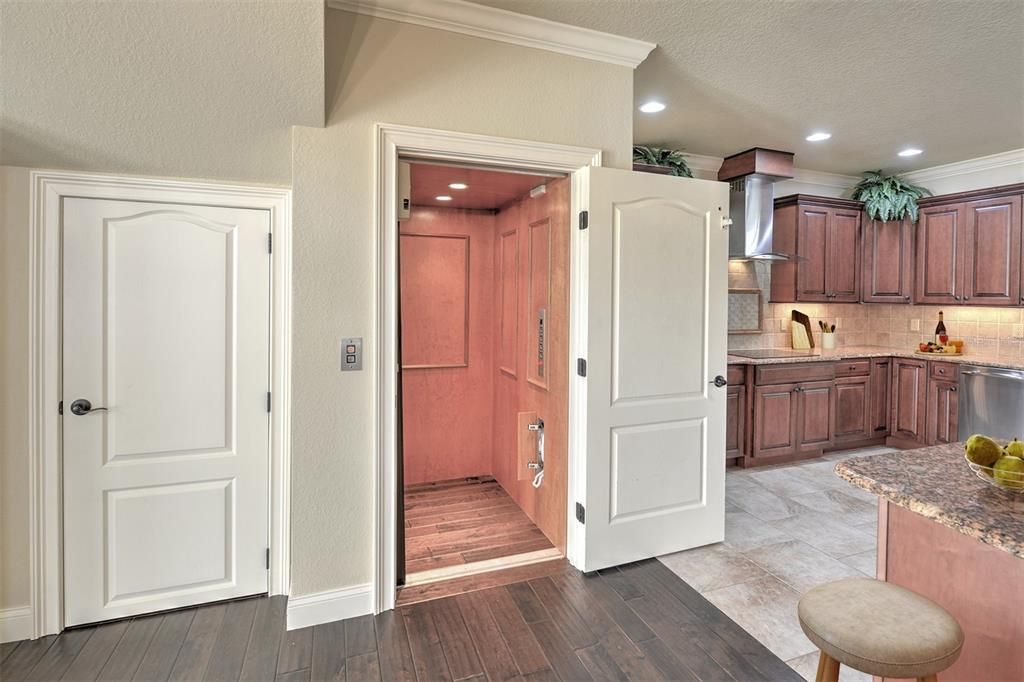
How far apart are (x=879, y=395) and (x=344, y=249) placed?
5.14m

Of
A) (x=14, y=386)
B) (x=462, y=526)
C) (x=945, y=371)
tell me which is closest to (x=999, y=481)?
(x=462, y=526)

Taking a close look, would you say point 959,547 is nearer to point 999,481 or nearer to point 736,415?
point 999,481

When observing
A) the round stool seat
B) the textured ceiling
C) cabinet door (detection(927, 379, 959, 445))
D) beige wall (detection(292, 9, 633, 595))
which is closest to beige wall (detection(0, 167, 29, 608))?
beige wall (detection(292, 9, 633, 595))

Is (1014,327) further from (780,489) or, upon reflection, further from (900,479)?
(900,479)

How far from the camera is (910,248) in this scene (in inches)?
203

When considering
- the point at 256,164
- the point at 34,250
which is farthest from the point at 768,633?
the point at 34,250

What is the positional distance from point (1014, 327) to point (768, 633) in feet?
14.3

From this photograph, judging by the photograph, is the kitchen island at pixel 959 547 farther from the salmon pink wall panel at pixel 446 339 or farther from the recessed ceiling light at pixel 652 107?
the salmon pink wall panel at pixel 446 339

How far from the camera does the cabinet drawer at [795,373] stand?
4445mm

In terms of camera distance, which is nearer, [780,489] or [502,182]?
[502,182]

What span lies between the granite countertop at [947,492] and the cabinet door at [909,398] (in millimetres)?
3947

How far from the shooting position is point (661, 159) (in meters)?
4.32

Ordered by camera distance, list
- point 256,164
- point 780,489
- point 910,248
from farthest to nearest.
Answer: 1. point 910,248
2. point 780,489
3. point 256,164

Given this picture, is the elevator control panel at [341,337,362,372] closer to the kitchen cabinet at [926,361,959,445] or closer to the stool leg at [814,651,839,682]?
the stool leg at [814,651,839,682]
